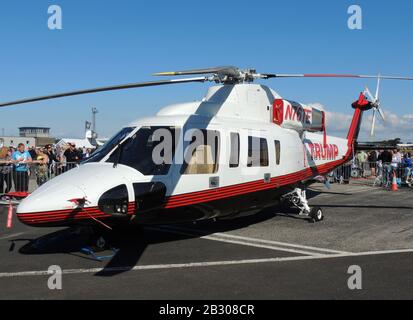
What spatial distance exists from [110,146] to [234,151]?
2480 mm

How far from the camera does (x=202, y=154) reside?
8.51 m

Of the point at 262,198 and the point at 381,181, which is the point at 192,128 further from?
the point at 381,181

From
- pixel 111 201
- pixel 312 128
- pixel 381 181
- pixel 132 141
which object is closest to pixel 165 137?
pixel 132 141

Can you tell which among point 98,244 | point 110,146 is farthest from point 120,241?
point 110,146

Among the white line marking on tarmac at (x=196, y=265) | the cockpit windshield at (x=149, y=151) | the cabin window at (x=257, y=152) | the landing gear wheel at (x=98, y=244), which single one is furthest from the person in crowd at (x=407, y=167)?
the landing gear wheel at (x=98, y=244)

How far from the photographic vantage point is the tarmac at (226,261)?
5852 millimetres

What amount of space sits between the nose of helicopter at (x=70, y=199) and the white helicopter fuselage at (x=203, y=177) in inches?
0.5

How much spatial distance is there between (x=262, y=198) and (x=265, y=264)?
305 cm

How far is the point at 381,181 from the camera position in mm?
21875

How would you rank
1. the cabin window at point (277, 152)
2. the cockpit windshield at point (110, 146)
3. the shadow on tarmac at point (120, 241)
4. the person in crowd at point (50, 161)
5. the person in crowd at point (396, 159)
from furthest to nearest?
the person in crowd at point (396, 159)
the person in crowd at point (50, 161)
the cabin window at point (277, 152)
the cockpit windshield at point (110, 146)
the shadow on tarmac at point (120, 241)

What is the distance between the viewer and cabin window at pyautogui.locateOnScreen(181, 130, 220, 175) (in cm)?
826

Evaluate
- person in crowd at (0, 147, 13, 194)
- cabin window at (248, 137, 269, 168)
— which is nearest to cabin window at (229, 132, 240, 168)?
cabin window at (248, 137, 269, 168)

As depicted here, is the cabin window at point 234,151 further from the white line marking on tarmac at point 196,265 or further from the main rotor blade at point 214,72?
the white line marking on tarmac at point 196,265
